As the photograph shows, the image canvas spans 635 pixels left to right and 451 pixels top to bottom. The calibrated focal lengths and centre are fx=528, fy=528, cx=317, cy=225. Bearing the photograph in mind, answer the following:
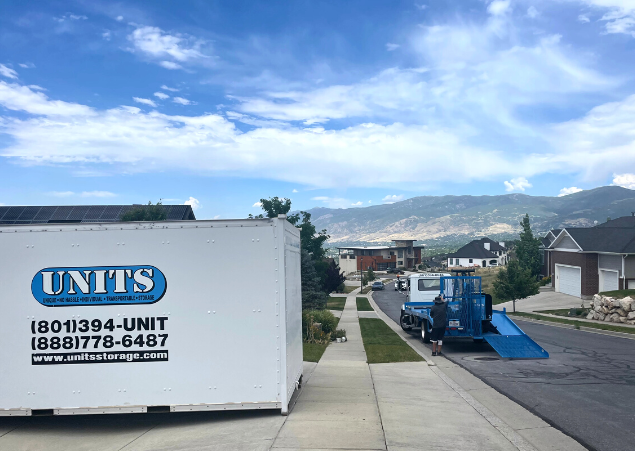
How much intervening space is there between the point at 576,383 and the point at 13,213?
40.6 m

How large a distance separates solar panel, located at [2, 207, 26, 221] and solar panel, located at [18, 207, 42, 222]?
29 cm

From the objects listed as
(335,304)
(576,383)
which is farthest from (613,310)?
(335,304)

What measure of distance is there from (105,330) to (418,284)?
→ 1639 centimetres

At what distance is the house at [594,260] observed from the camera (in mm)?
36969

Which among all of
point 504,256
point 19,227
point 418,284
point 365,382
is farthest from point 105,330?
point 504,256

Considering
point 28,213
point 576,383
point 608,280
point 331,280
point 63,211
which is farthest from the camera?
point 331,280

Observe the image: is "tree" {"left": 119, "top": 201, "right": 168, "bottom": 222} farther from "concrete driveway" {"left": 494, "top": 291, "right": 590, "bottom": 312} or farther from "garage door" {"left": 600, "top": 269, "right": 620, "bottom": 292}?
"garage door" {"left": 600, "top": 269, "right": 620, "bottom": 292}

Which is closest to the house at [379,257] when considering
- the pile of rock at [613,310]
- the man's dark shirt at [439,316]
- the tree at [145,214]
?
the tree at [145,214]

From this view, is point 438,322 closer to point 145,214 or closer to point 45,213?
point 145,214

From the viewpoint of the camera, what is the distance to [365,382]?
10906mm

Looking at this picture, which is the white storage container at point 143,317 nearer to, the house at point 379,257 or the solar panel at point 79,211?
the solar panel at point 79,211

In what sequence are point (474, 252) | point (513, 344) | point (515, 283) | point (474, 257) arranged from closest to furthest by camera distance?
point (513, 344)
point (515, 283)
point (474, 257)
point (474, 252)

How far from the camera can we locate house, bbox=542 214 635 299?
3697 centimetres

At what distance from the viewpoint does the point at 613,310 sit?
86.3ft
